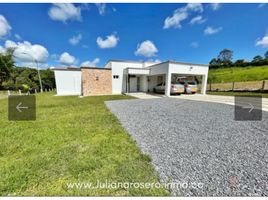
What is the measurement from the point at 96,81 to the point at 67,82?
5217mm

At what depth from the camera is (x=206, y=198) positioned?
5.63ft

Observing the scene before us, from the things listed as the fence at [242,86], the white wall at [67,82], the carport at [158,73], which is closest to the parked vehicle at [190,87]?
the carport at [158,73]

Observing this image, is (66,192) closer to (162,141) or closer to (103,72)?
(162,141)

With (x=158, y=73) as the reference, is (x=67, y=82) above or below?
below

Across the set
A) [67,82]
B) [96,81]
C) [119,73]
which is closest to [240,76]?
Result: [119,73]

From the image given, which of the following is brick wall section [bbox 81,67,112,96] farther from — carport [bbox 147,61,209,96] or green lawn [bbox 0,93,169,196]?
green lawn [bbox 0,93,169,196]

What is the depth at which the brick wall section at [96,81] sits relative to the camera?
1474cm

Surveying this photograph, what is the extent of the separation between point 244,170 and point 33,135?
5.17 meters

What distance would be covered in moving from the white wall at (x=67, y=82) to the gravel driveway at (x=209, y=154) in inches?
619

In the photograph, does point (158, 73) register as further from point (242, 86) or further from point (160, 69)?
point (242, 86)

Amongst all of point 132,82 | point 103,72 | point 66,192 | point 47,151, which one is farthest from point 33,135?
point 132,82

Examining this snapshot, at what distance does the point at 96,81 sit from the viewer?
15.4m

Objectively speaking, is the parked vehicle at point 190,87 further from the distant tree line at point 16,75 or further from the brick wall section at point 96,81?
the distant tree line at point 16,75

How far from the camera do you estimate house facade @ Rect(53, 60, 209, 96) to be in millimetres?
13242
